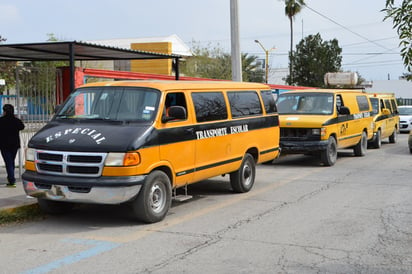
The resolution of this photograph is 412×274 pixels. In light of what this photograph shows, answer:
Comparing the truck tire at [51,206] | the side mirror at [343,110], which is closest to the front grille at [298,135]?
the side mirror at [343,110]

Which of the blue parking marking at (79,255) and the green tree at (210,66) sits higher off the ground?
the green tree at (210,66)

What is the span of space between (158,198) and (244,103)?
131 inches

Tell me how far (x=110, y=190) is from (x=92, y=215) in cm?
139

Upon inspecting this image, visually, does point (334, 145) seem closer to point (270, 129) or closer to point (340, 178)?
point (340, 178)

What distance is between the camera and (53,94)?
12211 millimetres

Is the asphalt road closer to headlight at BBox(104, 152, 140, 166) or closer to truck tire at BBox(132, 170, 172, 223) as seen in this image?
truck tire at BBox(132, 170, 172, 223)

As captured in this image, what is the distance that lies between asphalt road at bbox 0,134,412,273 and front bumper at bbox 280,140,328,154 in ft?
11.0

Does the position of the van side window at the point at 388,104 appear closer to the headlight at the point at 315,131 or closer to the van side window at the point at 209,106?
the headlight at the point at 315,131

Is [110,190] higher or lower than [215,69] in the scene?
lower

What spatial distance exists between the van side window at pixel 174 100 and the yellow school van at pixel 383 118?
40.9 feet

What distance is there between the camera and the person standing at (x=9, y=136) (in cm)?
1040

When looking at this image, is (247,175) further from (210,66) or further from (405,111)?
(210,66)

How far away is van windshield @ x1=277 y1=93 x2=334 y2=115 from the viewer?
15.6 metres

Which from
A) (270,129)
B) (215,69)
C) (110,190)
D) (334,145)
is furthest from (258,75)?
(110,190)
